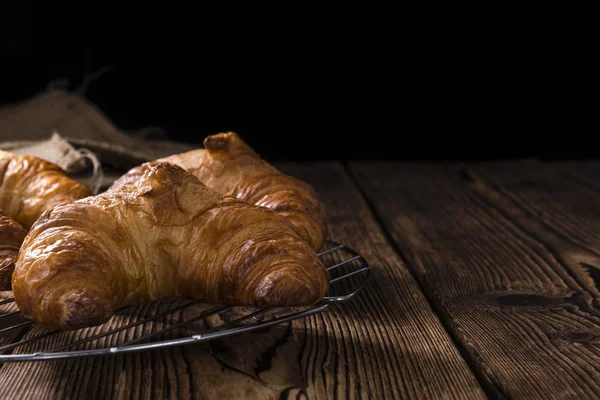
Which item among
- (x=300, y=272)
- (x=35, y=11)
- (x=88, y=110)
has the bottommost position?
(x=88, y=110)

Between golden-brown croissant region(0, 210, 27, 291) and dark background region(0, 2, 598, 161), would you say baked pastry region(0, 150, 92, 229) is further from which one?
dark background region(0, 2, 598, 161)

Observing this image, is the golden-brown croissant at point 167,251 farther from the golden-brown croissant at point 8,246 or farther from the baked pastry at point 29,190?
the baked pastry at point 29,190

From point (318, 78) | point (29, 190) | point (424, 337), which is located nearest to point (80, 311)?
point (424, 337)

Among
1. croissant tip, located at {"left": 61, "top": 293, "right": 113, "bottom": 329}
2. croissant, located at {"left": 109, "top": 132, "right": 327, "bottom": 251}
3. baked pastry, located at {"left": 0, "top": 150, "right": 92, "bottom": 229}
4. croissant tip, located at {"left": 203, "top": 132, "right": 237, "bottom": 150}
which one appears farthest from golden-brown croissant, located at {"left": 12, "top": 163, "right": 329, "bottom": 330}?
baked pastry, located at {"left": 0, "top": 150, "right": 92, "bottom": 229}

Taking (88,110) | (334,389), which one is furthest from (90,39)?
(334,389)

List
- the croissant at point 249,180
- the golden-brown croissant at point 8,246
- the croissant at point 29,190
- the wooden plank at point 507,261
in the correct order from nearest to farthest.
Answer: the wooden plank at point 507,261 → the golden-brown croissant at point 8,246 → the croissant at point 249,180 → the croissant at point 29,190

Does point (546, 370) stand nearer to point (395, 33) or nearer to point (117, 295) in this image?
point (117, 295)

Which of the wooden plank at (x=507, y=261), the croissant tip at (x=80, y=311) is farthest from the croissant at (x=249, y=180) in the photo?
the croissant tip at (x=80, y=311)
